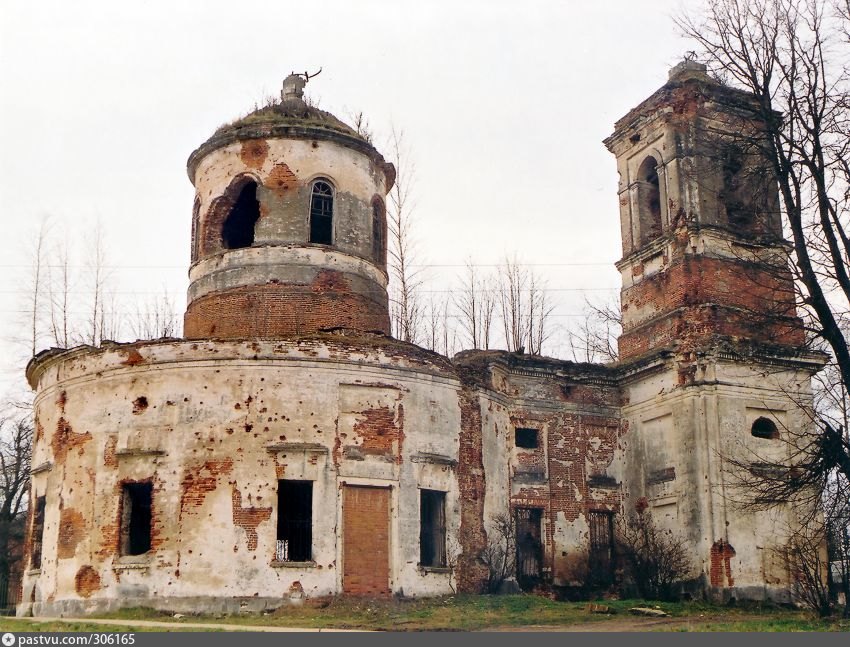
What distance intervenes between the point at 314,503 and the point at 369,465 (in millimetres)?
1221

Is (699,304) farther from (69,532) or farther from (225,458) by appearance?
(69,532)

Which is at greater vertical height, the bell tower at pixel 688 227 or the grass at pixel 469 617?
the bell tower at pixel 688 227

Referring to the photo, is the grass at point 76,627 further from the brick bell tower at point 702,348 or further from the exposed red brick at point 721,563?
the brick bell tower at point 702,348

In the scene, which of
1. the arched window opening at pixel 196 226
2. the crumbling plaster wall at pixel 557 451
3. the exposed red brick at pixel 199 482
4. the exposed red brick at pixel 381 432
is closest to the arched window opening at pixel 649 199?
the crumbling plaster wall at pixel 557 451

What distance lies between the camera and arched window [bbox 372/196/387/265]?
71.4 ft

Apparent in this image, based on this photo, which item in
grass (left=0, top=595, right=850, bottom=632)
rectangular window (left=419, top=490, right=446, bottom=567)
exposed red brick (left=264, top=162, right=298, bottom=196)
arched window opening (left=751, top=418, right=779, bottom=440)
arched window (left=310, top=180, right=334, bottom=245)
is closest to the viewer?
grass (left=0, top=595, right=850, bottom=632)

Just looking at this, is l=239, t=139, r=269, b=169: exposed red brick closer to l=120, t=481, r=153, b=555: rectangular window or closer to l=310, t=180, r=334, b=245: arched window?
l=310, t=180, r=334, b=245: arched window

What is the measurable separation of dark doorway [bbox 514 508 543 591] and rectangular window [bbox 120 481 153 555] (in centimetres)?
758

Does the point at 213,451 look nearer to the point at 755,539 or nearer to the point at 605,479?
the point at 605,479

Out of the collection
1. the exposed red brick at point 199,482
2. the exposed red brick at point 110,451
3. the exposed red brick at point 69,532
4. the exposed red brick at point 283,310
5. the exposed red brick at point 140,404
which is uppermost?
the exposed red brick at point 283,310

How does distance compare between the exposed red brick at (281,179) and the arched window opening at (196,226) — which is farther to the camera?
the arched window opening at (196,226)

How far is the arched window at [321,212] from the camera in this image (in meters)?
20.7

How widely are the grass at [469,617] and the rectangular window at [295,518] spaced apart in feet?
3.32

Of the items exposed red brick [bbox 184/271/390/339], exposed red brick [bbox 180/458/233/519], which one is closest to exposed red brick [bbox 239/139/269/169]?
exposed red brick [bbox 184/271/390/339]
